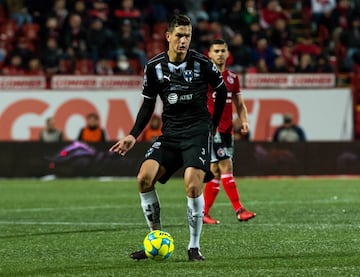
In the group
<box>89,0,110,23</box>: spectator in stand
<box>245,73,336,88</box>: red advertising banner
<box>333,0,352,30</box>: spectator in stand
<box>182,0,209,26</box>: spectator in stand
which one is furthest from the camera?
<box>333,0,352,30</box>: spectator in stand

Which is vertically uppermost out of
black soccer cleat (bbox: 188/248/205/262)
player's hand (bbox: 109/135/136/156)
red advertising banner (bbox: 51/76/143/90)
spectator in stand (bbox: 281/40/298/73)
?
player's hand (bbox: 109/135/136/156)

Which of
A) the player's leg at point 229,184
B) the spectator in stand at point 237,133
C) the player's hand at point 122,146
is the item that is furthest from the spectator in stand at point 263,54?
the player's hand at point 122,146

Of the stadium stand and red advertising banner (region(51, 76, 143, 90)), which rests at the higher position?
the stadium stand

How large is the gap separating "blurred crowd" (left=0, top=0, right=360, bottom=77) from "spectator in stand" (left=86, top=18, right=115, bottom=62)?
0.02 metres

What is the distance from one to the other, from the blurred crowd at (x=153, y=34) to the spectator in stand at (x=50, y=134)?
139 cm

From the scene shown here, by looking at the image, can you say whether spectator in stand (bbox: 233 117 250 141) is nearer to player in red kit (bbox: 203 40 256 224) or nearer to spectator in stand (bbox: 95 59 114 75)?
spectator in stand (bbox: 95 59 114 75)

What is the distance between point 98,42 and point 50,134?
3.00 metres

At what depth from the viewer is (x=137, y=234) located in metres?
11.6

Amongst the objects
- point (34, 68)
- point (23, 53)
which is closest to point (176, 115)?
point (34, 68)

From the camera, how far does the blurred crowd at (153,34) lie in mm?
24812

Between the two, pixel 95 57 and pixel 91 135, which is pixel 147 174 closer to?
pixel 91 135

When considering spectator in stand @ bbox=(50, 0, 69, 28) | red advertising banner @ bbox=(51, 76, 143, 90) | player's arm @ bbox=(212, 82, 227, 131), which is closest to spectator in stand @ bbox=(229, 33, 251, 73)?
red advertising banner @ bbox=(51, 76, 143, 90)

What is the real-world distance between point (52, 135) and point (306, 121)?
5707 millimetres

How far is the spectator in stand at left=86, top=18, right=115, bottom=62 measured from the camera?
25.3 meters
